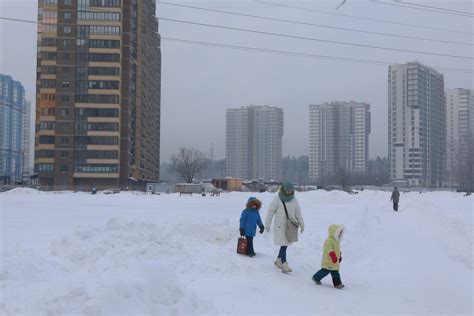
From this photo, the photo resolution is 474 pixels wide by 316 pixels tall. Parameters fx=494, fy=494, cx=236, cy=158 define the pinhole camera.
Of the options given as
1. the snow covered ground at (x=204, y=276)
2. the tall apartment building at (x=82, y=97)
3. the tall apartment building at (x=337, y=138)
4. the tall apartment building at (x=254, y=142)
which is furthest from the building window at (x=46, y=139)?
the snow covered ground at (x=204, y=276)

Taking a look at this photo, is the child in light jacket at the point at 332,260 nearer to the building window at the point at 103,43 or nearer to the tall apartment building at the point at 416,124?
the tall apartment building at the point at 416,124

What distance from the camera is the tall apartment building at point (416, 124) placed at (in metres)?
91.6

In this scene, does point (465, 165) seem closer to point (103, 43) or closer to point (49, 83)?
point (103, 43)

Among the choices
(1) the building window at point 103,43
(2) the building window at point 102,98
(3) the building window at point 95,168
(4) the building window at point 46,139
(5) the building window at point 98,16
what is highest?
(5) the building window at point 98,16

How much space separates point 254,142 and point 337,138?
24868 mm

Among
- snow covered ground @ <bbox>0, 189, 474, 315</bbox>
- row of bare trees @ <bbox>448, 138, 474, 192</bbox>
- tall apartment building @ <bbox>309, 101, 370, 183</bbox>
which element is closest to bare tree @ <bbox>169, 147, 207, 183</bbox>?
tall apartment building @ <bbox>309, 101, 370, 183</bbox>

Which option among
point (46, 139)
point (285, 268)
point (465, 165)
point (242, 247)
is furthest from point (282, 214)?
point (46, 139)

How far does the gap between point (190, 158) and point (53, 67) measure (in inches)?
1747

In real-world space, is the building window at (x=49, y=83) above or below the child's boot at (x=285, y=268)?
above

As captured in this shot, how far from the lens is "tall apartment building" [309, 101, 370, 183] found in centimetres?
13312

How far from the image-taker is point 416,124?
3883 inches

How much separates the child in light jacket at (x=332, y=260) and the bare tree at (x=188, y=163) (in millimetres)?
113601

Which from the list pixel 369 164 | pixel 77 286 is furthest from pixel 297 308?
pixel 369 164

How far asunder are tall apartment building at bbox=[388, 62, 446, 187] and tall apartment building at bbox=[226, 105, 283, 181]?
39348 millimetres
